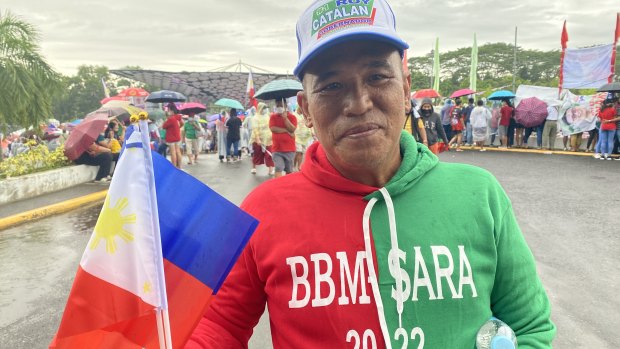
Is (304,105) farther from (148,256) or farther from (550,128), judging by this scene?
(550,128)

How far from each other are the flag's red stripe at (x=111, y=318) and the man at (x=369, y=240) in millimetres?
133

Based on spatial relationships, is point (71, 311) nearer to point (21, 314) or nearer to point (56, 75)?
point (21, 314)

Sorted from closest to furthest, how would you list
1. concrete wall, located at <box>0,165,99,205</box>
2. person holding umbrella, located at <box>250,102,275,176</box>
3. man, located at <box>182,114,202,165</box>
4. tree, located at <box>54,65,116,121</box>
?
concrete wall, located at <box>0,165,99,205</box>
person holding umbrella, located at <box>250,102,275,176</box>
man, located at <box>182,114,202,165</box>
tree, located at <box>54,65,116,121</box>

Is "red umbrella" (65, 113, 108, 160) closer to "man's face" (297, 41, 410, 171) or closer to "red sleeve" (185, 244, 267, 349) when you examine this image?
"red sleeve" (185, 244, 267, 349)

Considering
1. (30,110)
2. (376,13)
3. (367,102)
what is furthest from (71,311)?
(30,110)

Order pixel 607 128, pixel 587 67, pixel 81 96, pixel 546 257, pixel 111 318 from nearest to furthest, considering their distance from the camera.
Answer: pixel 111 318
pixel 546 257
pixel 607 128
pixel 587 67
pixel 81 96

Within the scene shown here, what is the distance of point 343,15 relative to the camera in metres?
1.26

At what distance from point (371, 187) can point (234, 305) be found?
1.75 feet

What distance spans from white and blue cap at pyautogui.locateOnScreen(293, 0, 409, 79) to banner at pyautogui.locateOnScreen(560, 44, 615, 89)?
16137mm

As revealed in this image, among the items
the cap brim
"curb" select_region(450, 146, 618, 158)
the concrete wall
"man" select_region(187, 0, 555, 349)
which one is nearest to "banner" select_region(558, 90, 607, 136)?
"curb" select_region(450, 146, 618, 158)

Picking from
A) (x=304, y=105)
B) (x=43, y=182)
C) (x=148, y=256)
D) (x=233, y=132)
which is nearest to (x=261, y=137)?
(x=43, y=182)

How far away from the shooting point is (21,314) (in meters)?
3.96

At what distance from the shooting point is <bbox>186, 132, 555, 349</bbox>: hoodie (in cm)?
118

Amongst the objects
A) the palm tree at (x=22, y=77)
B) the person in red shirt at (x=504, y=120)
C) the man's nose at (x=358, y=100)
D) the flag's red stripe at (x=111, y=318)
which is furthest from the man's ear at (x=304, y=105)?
the person in red shirt at (x=504, y=120)
